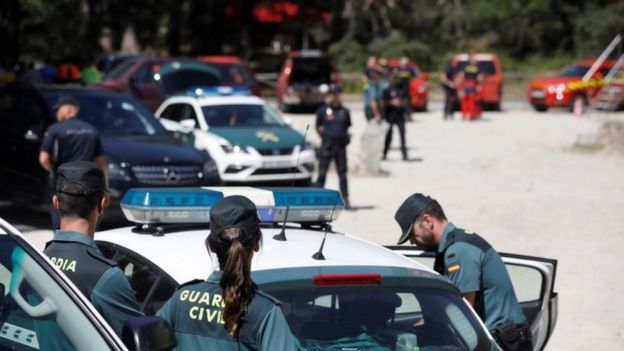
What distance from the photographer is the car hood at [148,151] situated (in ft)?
41.2

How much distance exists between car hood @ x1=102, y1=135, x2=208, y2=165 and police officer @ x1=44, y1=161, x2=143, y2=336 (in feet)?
26.4

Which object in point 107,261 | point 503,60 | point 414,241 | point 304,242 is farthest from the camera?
point 503,60

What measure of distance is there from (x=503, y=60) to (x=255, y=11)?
38.0ft

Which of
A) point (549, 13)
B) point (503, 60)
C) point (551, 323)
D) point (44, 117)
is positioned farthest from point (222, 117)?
point (549, 13)

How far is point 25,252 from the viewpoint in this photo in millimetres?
3492

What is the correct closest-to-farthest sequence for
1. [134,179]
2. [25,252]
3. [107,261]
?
1. [25,252]
2. [107,261]
3. [134,179]

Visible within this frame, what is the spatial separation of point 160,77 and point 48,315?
58.2ft

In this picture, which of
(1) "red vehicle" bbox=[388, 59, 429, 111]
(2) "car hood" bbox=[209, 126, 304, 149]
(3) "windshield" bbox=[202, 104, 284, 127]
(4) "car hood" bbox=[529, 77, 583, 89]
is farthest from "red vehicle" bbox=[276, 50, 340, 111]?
(2) "car hood" bbox=[209, 126, 304, 149]

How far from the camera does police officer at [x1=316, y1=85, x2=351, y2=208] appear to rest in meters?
14.6

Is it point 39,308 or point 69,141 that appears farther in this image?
point 69,141

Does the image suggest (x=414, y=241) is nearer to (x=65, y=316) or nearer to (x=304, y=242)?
(x=304, y=242)

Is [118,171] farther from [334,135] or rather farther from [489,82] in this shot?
[489,82]

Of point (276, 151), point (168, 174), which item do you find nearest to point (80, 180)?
point (168, 174)

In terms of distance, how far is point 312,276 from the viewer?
4.23 metres
